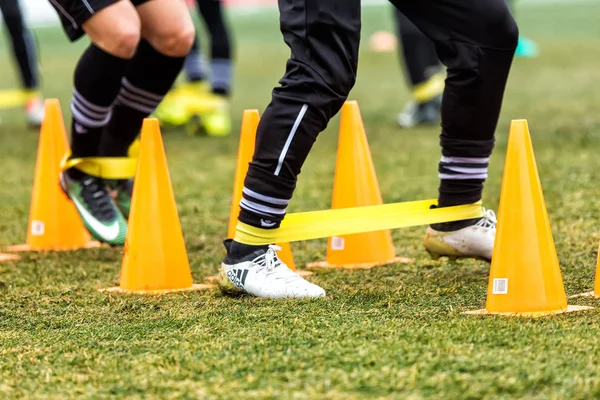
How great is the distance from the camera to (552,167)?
546 cm

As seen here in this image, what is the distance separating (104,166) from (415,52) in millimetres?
4456

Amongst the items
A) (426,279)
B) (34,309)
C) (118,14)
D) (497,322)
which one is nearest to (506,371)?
(497,322)

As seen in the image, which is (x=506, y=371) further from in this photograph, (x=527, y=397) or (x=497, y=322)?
(x=497, y=322)

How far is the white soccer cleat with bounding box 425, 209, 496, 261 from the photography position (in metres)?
3.32

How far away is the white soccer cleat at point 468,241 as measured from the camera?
131 inches

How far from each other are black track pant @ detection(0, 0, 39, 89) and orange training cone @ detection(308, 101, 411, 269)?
526 centimetres

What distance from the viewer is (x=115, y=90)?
3.92 meters

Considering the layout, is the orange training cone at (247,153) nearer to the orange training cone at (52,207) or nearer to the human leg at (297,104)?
the human leg at (297,104)

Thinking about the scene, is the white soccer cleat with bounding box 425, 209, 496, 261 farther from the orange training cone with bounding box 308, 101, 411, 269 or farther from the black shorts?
the black shorts

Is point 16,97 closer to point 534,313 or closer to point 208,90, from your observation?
point 208,90

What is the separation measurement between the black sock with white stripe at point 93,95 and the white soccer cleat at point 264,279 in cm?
109

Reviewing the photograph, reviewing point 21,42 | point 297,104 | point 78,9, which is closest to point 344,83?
point 297,104

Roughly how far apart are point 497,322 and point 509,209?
32cm

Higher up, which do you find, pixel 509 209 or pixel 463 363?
pixel 509 209
